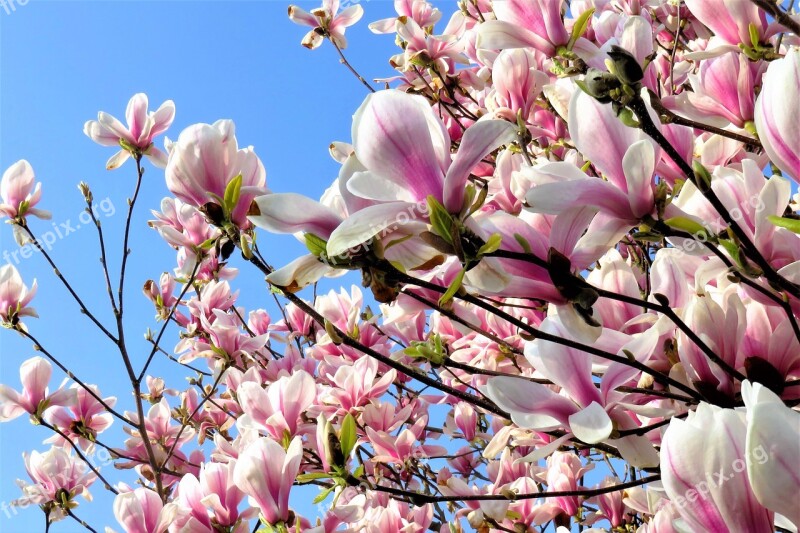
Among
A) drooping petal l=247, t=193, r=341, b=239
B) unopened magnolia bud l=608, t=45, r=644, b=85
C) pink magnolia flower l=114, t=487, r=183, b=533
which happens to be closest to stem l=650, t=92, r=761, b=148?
unopened magnolia bud l=608, t=45, r=644, b=85

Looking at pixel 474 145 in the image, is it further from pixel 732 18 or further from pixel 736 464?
pixel 732 18

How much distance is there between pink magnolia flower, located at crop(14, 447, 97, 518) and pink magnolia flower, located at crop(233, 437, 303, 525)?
1747 millimetres

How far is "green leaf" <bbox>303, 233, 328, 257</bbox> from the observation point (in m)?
0.90

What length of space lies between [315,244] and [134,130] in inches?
79.3

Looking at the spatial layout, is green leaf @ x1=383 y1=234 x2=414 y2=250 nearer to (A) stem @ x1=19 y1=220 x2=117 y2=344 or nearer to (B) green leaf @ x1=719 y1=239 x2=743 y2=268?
(B) green leaf @ x1=719 y1=239 x2=743 y2=268

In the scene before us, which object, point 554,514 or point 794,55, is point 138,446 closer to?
point 554,514

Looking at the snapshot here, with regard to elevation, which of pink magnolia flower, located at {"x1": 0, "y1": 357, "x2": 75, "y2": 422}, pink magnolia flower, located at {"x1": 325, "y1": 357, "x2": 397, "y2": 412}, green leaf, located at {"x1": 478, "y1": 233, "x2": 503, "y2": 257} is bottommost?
green leaf, located at {"x1": 478, "y1": 233, "x2": 503, "y2": 257}

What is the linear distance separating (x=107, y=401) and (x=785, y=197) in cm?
313

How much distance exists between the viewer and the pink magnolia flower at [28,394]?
2.85 meters

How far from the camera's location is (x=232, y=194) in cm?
104

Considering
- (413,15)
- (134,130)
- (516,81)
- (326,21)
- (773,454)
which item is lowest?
(773,454)

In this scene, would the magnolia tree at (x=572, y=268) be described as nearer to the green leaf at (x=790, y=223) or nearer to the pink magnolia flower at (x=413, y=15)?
the green leaf at (x=790, y=223)

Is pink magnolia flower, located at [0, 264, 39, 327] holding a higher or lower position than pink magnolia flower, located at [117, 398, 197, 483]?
higher

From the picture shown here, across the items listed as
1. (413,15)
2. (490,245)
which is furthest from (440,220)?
(413,15)
